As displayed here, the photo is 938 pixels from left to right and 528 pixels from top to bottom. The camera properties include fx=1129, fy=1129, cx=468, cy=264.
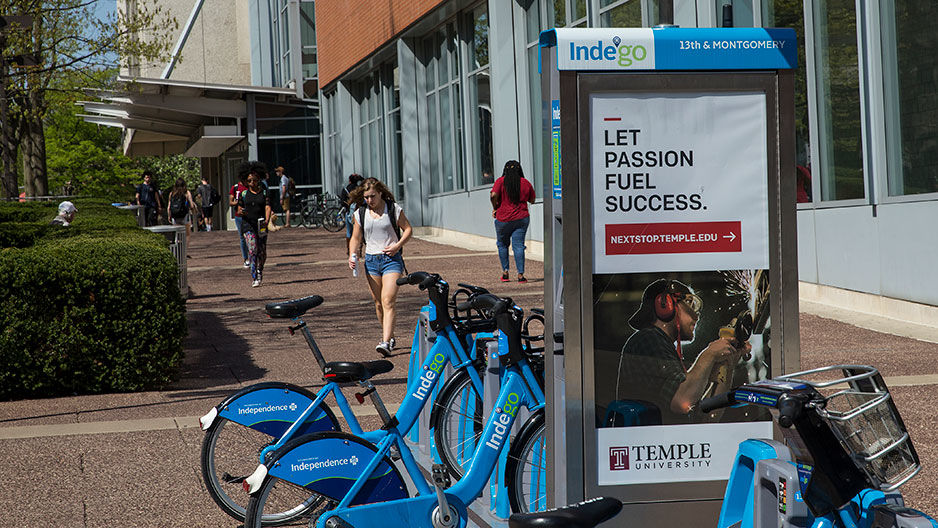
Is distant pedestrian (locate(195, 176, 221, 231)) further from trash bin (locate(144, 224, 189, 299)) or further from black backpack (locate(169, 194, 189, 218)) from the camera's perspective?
trash bin (locate(144, 224, 189, 299))

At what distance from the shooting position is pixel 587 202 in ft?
13.5

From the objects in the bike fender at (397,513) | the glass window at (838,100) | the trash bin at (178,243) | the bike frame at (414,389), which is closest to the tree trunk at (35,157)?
the trash bin at (178,243)

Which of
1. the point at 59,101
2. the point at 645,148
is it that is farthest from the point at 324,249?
the point at 645,148

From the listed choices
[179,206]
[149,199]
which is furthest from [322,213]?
[179,206]

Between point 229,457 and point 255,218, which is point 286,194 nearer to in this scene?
point 255,218

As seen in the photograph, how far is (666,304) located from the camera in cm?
420

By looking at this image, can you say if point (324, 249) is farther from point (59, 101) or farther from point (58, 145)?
point (58, 145)

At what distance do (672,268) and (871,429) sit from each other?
1.43 meters

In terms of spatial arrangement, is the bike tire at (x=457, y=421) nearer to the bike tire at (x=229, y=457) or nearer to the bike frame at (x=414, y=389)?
the bike frame at (x=414, y=389)

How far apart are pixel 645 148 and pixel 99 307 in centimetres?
593

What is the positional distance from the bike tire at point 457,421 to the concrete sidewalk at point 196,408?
1.12 m

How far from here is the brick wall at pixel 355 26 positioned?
28688mm

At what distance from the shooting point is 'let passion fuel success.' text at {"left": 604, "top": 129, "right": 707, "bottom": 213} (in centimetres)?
413

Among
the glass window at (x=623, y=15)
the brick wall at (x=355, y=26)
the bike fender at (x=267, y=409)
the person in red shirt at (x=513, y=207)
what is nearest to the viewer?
the bike fender at (x=267, y=409)
